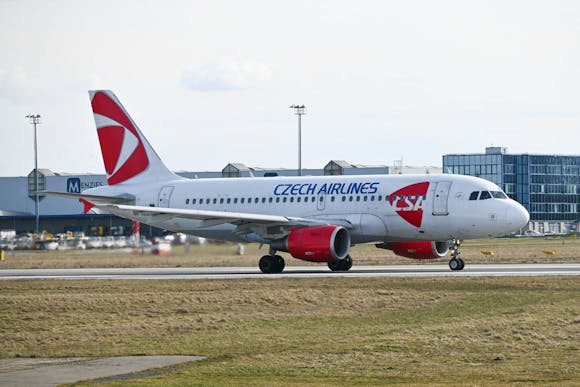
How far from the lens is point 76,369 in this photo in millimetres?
24188

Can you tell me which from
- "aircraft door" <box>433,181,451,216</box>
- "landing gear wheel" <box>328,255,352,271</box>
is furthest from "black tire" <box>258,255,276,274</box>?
"aircraft door" <box>433,181,451,216</box>

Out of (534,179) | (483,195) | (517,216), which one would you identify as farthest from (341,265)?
(534,179)

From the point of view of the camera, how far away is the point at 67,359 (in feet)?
85.0

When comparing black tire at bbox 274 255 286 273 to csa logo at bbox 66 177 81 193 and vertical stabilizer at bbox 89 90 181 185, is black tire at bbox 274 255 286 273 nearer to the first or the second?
vertical stabilizer at bbox 89 90 181 185

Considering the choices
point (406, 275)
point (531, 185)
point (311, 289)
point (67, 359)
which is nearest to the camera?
point (67, 359)

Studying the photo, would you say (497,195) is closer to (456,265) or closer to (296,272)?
(456,265)

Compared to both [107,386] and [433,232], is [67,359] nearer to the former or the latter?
[107,386]

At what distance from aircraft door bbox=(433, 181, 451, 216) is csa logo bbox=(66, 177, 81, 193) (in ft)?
254

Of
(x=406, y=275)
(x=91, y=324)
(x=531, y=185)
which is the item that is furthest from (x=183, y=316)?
(x=531, y=185)

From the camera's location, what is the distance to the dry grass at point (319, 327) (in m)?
23.5

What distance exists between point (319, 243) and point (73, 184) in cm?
7845

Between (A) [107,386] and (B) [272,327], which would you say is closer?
(A) [107,386]

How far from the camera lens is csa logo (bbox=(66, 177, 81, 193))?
120756 millimetres

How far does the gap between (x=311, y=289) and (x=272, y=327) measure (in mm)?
7510
